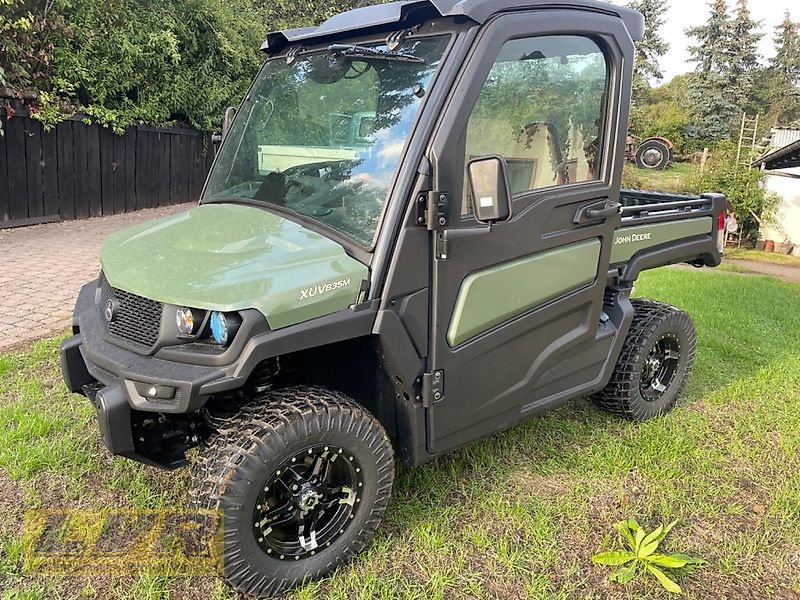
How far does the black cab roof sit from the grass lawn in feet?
7.24

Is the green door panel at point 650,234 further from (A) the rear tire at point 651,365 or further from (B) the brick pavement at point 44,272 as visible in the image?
(B) the brick pavement at point 44,272

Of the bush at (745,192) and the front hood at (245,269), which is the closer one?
the front hood at (245,269)

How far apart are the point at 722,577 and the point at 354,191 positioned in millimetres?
2302

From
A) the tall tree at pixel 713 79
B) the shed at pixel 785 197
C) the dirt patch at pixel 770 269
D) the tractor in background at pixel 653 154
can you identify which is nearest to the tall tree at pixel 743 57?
the tall tree at pixel 713 79

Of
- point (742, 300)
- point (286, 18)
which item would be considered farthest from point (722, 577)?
point (286, 18)

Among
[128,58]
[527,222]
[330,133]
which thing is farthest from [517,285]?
[128,58]

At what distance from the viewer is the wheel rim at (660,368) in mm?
4234

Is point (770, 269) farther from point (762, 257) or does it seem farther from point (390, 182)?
point (390, 182)

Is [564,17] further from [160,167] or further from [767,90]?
[767,90]

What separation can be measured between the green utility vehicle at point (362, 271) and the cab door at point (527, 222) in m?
0.01

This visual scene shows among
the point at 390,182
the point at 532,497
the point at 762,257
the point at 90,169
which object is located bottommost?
the point at 762,257

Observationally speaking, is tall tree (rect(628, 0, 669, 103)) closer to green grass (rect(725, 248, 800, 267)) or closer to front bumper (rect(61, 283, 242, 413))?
green grass (rect(725, 248, 800, 267))

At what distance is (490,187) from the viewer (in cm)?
245

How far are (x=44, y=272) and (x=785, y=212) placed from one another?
63.5ft
